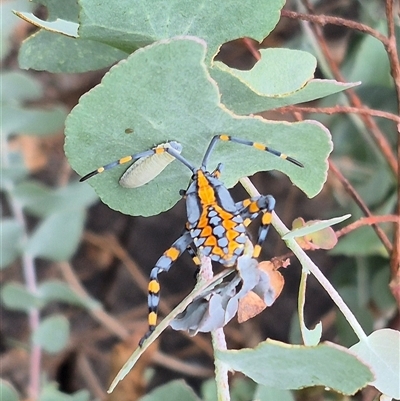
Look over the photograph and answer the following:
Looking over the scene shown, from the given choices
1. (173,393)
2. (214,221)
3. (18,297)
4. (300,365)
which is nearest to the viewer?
(300,365)

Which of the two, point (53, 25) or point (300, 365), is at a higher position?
point (53, 25)

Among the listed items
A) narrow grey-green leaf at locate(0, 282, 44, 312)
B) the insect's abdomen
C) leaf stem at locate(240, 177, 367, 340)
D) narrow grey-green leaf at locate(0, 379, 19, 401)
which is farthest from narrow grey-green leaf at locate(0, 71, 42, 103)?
leaf stem at locate(240, 177, 367, 340)

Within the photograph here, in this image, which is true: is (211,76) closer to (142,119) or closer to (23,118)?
(142,119)

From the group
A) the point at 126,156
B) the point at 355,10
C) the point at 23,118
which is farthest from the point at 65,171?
the point at 126,156

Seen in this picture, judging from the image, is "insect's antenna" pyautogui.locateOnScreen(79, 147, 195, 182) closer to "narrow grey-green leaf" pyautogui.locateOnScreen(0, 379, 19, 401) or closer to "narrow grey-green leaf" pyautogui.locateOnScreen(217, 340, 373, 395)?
"narrow grey-green leaf" pyautogui.locateOnScreen(217, 340, 373, 395)

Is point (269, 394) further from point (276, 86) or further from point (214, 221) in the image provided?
point (276, 86)

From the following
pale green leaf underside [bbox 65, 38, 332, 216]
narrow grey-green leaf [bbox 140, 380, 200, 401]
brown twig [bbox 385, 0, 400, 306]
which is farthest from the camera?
narrow grey-green leaf [bbox 140, 380, 200, 401]

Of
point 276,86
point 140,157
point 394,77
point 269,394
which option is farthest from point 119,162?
point 269,394
